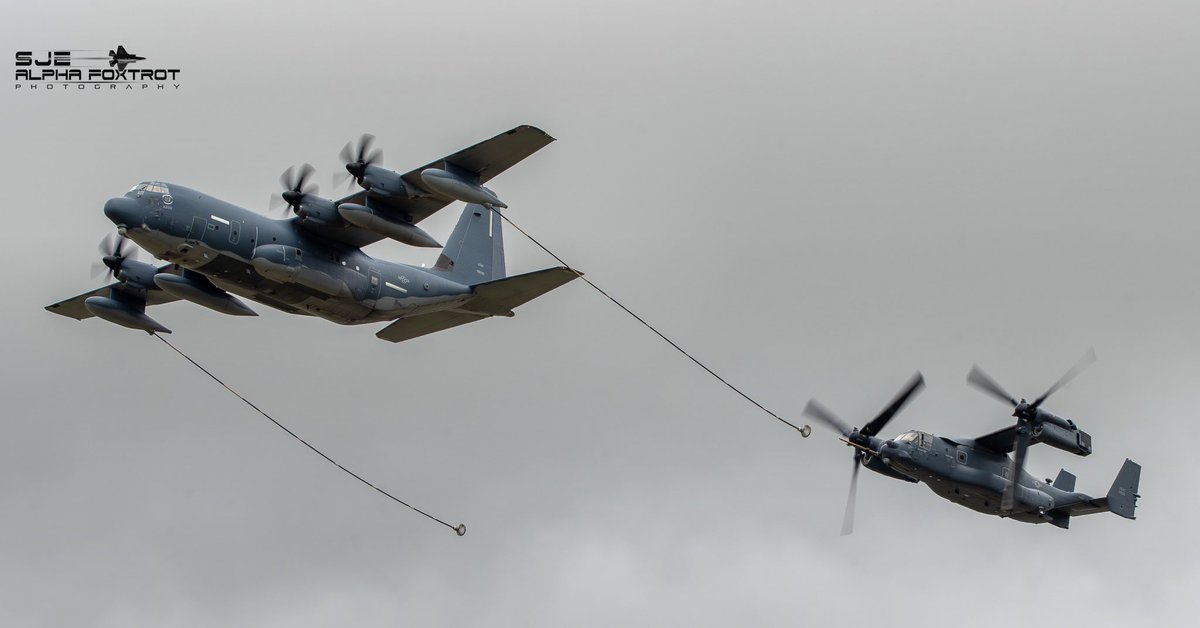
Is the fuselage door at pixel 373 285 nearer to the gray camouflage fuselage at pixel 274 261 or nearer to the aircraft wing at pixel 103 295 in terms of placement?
the gray camouflage fuselage at pixel 274 261

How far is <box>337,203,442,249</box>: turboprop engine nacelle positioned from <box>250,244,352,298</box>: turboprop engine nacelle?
67.8 inches

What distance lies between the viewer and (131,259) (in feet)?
152

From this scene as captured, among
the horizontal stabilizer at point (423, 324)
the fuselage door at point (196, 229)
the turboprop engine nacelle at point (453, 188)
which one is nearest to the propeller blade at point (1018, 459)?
the horizontal stabilizer at point (423, 324)

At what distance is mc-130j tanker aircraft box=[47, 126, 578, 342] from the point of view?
4006 cm

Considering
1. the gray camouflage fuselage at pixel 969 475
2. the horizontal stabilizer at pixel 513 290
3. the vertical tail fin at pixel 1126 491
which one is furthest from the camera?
the vertical tail fin at pixel 1126 491

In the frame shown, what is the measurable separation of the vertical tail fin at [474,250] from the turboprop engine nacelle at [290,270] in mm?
5059

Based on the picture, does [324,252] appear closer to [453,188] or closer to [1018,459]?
[453,188]

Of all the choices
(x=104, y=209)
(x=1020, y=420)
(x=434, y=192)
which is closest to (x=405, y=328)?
(x=434, y=192)

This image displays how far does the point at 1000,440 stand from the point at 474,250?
17.8 m

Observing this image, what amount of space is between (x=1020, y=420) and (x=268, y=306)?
22936 mm

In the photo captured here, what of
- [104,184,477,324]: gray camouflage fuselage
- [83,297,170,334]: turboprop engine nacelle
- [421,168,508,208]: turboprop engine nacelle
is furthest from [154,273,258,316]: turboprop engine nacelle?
[421,168,508,208]: turboprop engine nacelle

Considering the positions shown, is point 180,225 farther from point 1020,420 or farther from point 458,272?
point 1020,420

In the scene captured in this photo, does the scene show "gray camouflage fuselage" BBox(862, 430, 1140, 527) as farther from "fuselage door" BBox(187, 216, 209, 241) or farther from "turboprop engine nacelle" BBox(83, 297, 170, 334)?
"turboprop engine nacelle" BBox(83, 297, 170, 334)

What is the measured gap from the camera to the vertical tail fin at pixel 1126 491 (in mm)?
49219
